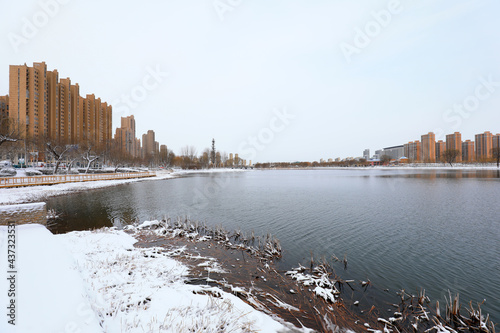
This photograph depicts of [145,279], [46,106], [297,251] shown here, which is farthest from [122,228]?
[46,106]

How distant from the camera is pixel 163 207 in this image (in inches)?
844

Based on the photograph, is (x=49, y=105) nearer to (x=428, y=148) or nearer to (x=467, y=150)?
(x=428, y=148)

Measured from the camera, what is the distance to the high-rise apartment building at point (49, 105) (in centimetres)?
8562

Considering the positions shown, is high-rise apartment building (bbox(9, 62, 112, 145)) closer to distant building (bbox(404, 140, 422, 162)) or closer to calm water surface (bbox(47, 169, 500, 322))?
calm water surface (bbox(47, 169, 500, 322))

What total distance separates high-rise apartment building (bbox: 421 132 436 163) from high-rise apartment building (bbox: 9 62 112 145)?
188 meters

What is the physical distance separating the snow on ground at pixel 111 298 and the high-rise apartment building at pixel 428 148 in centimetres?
19107

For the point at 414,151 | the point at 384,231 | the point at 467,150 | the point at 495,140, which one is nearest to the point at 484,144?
the point at 495,140

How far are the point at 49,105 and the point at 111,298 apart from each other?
4996 inches

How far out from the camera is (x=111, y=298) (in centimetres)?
567

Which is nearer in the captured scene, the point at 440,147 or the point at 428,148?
the point at 428,148

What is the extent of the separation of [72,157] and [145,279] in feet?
205

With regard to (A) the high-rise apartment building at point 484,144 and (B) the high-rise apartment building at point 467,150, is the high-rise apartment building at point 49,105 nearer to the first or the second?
(A) the high-rise apartment building at point 484,144

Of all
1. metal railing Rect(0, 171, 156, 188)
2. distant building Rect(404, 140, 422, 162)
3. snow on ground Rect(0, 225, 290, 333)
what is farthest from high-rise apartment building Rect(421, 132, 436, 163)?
snow on ground Rect(0, 225, 290, 333)

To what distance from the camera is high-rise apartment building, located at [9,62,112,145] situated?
281 ft
